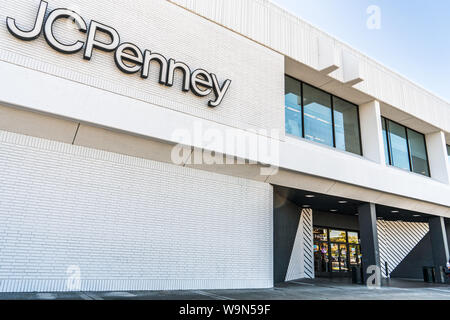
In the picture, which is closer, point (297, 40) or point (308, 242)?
point (297, 40)

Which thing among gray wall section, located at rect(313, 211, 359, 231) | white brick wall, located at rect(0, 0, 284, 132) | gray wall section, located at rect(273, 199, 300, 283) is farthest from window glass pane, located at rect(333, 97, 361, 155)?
gray wall section, located at rect(313, 211, 359, 231)

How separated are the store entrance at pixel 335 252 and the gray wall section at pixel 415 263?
12.3 ft

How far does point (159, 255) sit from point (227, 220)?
2.75 metres

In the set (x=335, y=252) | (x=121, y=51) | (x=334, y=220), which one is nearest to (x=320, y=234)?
(x=334, y=220)

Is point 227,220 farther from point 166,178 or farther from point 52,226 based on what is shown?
point 52,226

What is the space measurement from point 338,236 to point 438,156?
8.11 metres

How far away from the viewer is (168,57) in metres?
11.4

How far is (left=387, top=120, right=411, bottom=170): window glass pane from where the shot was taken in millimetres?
19750

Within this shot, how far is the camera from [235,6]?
1340 centimetres

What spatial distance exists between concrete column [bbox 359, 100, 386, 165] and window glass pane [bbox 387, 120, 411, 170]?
8.79 feet

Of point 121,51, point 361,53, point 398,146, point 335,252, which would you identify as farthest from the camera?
point 335,252

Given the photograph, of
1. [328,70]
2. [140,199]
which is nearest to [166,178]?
[140,199]

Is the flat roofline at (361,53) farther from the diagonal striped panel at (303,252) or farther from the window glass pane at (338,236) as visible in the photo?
the window glass pane at (338,236)

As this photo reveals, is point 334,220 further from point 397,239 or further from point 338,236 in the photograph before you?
point 397,239
